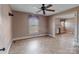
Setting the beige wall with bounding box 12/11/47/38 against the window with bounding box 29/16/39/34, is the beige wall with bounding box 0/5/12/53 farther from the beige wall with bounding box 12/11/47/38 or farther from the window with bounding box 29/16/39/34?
the window with bounding box 29/16/39/34

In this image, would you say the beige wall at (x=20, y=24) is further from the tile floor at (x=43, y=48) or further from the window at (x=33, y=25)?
the tile floor at (x=43, y=48)

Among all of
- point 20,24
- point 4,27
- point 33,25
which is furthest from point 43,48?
point 33,25

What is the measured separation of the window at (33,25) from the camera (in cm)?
748

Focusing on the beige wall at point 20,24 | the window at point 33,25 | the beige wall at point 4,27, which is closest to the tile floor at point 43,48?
the beige wall at point 4,27

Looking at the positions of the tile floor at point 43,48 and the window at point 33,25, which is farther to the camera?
the window at point 33,25

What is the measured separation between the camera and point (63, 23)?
1173cm

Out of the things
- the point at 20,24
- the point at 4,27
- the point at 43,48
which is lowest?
the point at 43,48

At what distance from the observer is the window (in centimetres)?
748

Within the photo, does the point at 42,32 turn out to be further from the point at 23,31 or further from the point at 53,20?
the point at 23,31

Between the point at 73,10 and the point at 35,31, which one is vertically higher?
the point at 73,10

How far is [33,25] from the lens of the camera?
773cm

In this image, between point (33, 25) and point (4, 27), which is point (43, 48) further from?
A: point (33, 25)
